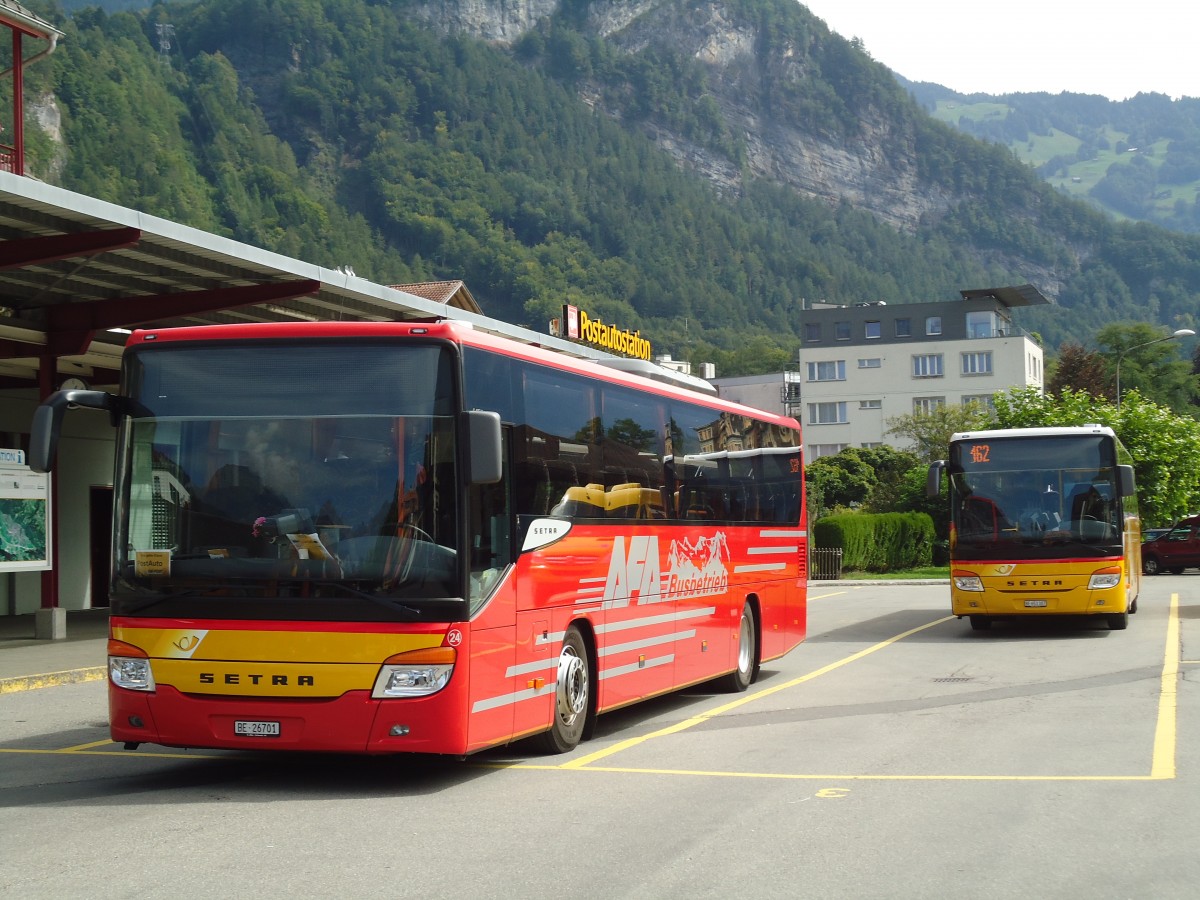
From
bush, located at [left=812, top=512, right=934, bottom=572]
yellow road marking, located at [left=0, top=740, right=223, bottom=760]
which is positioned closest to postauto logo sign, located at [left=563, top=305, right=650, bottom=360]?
bush, located at [left=812, top=512, right=934, bottom=572]

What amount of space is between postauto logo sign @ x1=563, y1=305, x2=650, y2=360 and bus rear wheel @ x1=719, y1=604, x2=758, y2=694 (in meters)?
44.5

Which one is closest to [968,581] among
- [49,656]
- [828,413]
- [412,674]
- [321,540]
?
[49,656]

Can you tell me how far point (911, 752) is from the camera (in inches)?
419

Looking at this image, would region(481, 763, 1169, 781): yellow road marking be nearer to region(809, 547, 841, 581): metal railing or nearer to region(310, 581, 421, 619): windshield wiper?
region(310, 581, 421, 619): windshield wiper

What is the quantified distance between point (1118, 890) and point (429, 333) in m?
5.12

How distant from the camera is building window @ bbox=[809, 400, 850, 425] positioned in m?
104

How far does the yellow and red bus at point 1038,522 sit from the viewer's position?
20.9m

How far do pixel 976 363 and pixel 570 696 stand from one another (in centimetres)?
9437

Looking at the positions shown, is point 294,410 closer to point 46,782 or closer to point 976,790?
point 46,782

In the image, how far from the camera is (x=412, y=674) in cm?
881

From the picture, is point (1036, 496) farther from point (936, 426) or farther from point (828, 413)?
point (828, 413)

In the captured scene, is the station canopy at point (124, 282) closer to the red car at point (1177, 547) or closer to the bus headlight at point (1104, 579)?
the bus headlight at point (1104, 579)

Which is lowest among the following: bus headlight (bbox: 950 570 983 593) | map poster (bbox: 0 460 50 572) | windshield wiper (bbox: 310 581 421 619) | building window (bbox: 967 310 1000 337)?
bus headlight (bbox: 950 570 983 593)

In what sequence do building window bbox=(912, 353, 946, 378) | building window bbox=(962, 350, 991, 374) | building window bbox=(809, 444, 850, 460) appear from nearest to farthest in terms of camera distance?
building window bbox=(962, 350, 991, 374), building window bbox=(912, 353, 946, 378), building window bbox=(809, 444, 850, 460)
